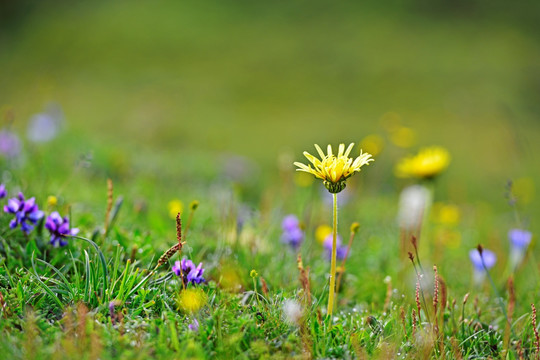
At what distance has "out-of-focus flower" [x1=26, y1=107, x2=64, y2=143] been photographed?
6.22m

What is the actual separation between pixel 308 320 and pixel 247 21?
78.7 feet

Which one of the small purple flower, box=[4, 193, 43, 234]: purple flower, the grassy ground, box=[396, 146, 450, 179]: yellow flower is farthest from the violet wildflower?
box=[4, 193, 43, 234]: purple flower

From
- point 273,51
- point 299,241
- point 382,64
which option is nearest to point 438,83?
point 382,64

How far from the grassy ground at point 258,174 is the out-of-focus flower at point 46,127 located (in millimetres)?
175

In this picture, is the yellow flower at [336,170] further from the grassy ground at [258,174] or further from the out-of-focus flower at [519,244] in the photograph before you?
the out-of-focus flower at [519,244]

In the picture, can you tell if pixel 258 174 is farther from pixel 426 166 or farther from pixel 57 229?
pixel 57 229

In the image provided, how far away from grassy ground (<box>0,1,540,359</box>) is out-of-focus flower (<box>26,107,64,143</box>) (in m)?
0.17

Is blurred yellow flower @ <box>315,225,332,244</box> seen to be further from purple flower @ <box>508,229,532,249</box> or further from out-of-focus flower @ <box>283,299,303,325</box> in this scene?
out-of-focus flower @ <box>283,299,303,325</box>

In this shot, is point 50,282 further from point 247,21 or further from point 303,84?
point 247,21

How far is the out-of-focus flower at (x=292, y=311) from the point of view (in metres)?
2.01

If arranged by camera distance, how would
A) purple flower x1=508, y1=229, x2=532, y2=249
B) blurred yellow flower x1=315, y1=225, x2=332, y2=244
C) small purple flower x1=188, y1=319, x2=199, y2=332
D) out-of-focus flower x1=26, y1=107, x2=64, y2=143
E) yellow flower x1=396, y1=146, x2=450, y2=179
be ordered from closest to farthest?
small purple flower x1=188, y1=319, x2=199, y2=332
purple flower x1=508, y1=229, x2=532, y2=249
yellow flower x1=396, y1=146, x2=450, y2=179
blurred yellow flower x1=315, y1=225, x2=332, y2=244
out-of-focus flower x1=26, y1=107, x2=64, y2=143

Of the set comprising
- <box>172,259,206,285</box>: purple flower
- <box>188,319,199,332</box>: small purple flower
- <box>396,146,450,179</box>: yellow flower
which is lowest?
<box>188,319,199,332</box>: small purple flower

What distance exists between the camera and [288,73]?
2141 centimetres

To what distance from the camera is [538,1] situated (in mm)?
25234
